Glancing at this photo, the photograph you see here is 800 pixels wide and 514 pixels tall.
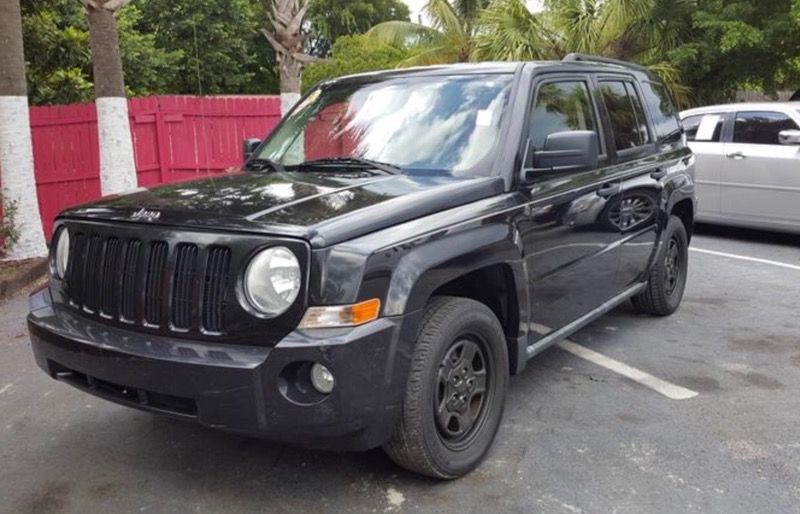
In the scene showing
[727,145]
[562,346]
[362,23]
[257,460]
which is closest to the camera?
[257,460]

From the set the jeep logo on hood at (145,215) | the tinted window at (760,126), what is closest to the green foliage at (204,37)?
the tinted window at (760,126)

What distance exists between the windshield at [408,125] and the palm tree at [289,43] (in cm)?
610

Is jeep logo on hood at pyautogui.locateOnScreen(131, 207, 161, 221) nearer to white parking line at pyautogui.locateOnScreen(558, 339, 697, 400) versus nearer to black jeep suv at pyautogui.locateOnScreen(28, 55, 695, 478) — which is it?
black jeep suv at pyautogui.locateOnScreen(28, 55, 695, 478)

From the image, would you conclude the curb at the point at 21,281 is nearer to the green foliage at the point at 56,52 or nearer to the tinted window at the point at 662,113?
the green foliage at the point at 56,52

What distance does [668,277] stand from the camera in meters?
5.83

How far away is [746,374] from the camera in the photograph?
183 inches

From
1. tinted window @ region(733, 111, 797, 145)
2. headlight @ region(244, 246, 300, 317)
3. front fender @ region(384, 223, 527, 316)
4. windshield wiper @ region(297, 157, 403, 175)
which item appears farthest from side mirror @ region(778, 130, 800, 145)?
headlight @ region(244, 246, 300, 317)

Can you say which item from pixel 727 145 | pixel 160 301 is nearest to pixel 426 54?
pixel 727 145

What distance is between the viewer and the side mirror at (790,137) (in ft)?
26.7

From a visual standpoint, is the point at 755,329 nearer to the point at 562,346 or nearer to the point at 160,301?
the point at 562,346

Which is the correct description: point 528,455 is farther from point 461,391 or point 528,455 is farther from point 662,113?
point 662,113

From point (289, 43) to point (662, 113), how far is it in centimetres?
618

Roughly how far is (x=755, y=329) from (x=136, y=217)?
4.55 m

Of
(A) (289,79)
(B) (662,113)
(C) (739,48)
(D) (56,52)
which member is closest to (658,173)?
(B) (662,113)
